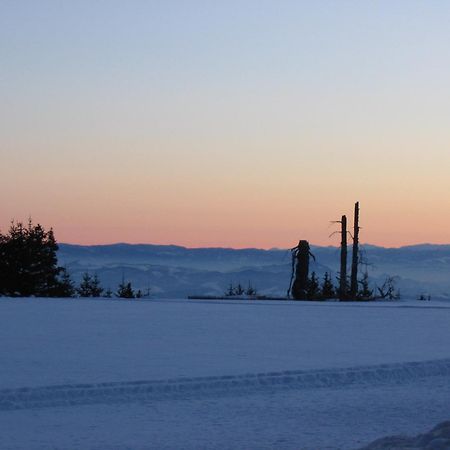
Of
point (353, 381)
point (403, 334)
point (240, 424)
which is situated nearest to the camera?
point (240, 424)

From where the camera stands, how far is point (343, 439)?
32.0 ft

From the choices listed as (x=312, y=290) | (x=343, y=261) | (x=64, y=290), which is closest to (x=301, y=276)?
(x=343, y=261)

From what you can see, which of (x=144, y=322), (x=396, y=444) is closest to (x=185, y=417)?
(x=396, y=444)

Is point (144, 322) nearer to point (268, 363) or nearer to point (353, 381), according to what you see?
point (268, 363)

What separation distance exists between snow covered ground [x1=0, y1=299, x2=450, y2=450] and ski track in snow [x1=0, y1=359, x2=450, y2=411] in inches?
0.8

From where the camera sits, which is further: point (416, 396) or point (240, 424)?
point (416, 396)

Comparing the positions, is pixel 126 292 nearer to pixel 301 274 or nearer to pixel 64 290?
pixel 64 290

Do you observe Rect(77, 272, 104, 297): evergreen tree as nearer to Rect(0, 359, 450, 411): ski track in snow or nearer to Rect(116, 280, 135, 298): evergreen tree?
Rect(116, 280, 135, 298): evergreen tree

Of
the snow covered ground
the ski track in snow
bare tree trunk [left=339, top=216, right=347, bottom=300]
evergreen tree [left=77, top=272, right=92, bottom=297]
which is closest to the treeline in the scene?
evergreen tree [left=77, top=272, right=92, bottom=297]

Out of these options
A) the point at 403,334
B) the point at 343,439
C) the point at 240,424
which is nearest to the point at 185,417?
the point at 240,424

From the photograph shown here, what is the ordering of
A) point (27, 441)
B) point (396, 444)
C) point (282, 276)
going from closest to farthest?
point (396, 444)
point (27, 441)
point (282, 276)

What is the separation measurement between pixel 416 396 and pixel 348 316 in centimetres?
1381

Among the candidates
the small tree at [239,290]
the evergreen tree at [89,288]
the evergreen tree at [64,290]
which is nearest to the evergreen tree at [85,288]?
the evergreen tree at [89,288]

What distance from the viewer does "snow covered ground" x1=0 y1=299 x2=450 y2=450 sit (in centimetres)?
997
